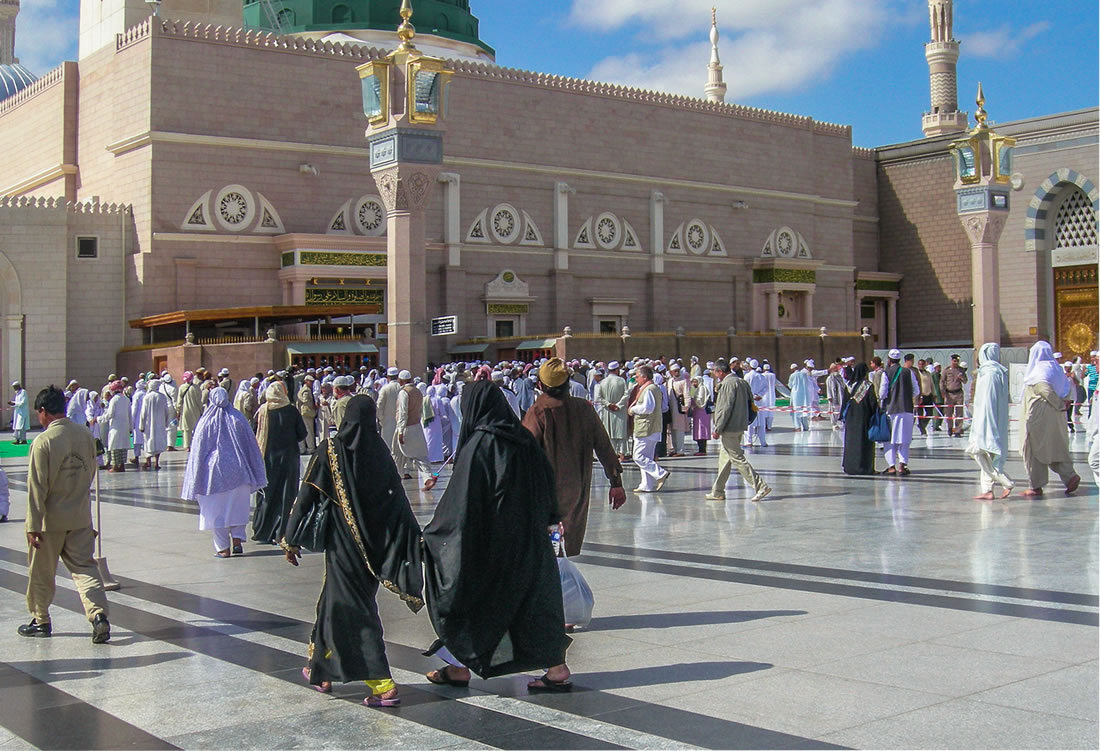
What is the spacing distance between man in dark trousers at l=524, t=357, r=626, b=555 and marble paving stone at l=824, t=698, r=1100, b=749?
2.12m

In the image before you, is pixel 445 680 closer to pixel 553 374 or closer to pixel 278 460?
pixel 553 374

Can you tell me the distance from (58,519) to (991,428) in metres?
7.38

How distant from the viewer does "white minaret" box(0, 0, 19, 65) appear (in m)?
44.2

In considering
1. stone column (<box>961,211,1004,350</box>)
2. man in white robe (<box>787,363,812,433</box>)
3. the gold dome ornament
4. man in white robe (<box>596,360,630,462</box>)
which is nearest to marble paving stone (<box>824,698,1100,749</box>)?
man in white robe (<box>596,360,630,462</box>)

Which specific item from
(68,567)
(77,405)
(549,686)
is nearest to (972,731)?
(549,686)

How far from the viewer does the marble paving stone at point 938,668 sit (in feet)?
14.2

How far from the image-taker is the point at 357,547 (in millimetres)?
4531

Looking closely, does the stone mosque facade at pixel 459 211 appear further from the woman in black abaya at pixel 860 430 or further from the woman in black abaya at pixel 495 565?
the woman in black abaya at pixel 495 565

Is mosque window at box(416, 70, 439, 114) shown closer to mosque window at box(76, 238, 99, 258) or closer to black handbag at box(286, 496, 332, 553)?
mosque window at box(76, 238, 99, 258)

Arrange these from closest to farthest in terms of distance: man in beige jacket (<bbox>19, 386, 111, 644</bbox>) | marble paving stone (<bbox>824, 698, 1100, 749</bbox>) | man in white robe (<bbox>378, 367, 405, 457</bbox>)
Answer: marble paving stone (<bbox>824, 698, 1100, 749</bbox>), man in beige jacket (<bbox>19, 386, 111, 644</bbox>), man in white robe (<bbox>378, 367, 405, 457</bbox>)

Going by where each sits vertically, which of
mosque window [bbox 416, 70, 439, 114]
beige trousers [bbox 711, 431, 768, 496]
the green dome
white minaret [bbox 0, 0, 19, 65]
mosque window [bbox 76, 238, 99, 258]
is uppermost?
white minaret [bbox 0, 0, 19, 65]

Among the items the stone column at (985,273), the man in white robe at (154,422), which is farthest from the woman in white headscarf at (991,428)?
the stone column at (985,273)

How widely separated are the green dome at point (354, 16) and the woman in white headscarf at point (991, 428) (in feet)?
86.7

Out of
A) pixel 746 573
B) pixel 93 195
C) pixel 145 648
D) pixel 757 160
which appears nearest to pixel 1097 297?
pixel 757 160
